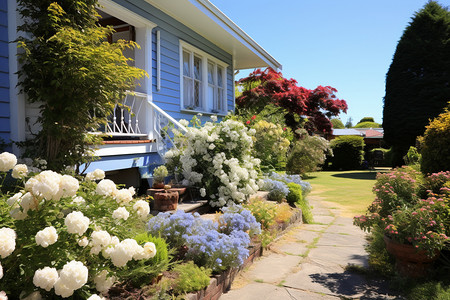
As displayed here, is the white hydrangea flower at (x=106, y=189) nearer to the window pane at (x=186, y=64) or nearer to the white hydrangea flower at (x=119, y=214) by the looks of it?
the white hydrangea flower at (x=119, y=214)

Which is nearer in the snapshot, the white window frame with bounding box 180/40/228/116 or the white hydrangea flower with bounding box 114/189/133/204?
the white hydrangea flower with bounding box 114/189/133/204

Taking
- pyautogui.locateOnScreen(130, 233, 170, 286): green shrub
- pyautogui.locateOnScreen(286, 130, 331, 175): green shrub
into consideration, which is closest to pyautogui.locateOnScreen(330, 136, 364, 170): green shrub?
pyautogui.locateOnScreen(286, 130, 331, 175): green shrub

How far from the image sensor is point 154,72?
658 cm

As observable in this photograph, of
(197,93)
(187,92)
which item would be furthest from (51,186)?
(197,93)

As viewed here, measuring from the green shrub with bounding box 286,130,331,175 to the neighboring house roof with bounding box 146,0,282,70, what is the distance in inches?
139

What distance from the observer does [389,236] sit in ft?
11.2

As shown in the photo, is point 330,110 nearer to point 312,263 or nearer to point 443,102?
point 443,102

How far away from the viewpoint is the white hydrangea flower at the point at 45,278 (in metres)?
1.60

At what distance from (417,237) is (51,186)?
306cm

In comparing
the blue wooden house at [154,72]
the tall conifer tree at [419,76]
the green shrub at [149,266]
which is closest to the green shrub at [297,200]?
the blue wooden house at [154,72]

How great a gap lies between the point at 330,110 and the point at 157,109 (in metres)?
11.6

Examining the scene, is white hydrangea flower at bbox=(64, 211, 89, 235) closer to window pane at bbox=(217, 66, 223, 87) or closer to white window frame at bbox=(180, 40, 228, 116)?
white window frame at bbox=(180, 40, 228, 116)

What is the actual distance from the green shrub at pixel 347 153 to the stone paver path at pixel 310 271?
560 inches

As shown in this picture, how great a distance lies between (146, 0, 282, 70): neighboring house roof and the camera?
659cm
